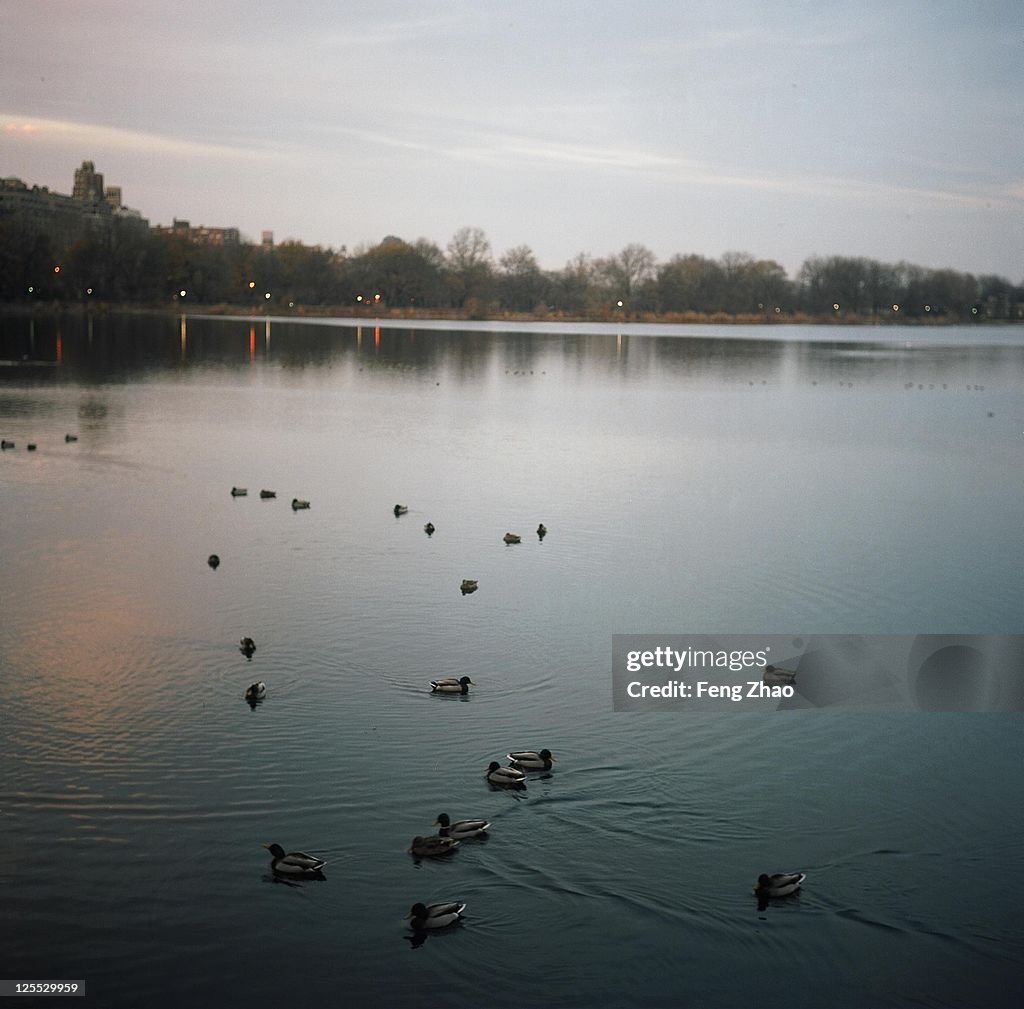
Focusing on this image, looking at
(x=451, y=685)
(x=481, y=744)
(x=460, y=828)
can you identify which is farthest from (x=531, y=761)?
(x=451, y=685)

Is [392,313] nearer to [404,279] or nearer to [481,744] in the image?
[404,279]

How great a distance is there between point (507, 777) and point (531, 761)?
1.25 ft

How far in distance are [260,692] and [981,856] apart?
7293 millimetres

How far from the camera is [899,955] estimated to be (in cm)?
856

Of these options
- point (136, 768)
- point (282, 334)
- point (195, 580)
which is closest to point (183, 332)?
point (282, 334)

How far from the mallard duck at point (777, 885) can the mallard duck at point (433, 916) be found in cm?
238

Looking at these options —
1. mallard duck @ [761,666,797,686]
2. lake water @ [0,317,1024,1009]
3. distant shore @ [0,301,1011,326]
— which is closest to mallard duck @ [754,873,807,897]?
lake water @ [0,317,1024,1009]

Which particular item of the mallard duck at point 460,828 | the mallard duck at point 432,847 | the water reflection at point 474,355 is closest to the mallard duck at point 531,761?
the mallard duck at point 460,828

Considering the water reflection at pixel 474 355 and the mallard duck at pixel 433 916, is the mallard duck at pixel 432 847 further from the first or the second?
the water reflection at pixel 474 355

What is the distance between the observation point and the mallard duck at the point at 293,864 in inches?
361

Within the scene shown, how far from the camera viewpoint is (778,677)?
13.8 metres

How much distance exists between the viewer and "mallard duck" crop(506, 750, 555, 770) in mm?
10992

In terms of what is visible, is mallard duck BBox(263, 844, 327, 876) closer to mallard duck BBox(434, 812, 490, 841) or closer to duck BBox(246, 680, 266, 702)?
mallard duck BBox(434, 812, 490, 841)

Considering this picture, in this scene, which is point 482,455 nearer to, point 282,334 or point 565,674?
point 565,674
